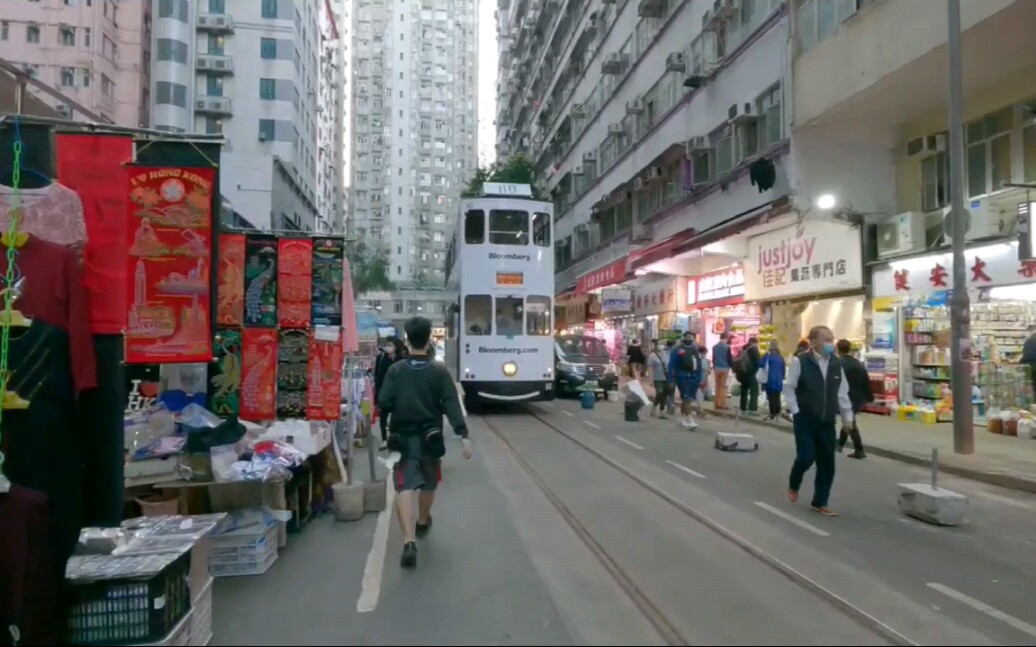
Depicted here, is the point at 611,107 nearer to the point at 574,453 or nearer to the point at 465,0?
the point at 574,453

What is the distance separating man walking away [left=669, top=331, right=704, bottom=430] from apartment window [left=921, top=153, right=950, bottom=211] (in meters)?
6.17

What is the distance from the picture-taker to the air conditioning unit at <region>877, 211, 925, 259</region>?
54.5ft

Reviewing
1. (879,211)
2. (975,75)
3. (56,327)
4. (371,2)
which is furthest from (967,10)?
(371,2)

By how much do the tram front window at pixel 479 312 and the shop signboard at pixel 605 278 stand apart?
41.0 ft

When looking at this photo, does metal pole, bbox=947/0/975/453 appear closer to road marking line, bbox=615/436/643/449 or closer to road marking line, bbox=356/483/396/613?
road marking line, bbox=615/436/643/449

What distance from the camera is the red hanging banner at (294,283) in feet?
25.8

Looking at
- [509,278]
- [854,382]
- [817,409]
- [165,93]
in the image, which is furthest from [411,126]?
[817,409]

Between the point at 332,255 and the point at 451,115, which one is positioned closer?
the point at 332,255

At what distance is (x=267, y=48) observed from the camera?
5547 cm

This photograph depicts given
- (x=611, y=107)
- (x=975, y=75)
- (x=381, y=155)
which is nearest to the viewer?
(x=975, y=75)

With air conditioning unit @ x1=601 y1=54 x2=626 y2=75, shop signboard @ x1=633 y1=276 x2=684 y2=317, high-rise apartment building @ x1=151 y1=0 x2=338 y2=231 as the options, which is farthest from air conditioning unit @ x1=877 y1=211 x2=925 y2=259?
high-rise apartment building @ x1=151 y1=0 x2=338 y2=231

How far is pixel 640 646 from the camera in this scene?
14.8 feet

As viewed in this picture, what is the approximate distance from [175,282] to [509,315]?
12379mm

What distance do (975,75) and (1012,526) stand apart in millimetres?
9899
